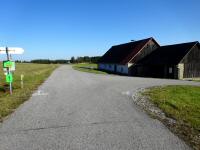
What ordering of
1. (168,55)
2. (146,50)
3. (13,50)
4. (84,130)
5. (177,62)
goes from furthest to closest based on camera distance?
(146,50) → (168,55) → (177,62) → (13,50) → (84,130)

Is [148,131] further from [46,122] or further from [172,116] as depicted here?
[46,122]

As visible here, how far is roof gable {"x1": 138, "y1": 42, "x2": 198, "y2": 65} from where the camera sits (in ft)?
93.5

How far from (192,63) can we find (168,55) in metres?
3.56

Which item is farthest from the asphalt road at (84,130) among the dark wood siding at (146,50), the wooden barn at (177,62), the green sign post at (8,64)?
the dark wood siding at (146,50)

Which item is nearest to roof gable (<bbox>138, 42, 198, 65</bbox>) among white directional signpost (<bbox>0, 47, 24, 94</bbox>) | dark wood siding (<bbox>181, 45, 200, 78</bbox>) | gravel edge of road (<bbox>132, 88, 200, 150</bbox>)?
dark wood siding (<bbox>181, 45, 200, 78</bbox>)

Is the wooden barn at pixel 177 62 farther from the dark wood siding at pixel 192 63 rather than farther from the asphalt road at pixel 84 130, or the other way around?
the asphalt road at pixel 84 130

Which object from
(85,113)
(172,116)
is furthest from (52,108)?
(172,116)

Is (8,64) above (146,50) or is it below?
below

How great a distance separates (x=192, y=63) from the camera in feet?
94.6

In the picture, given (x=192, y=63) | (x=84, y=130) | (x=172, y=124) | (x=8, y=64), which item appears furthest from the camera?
(x=192, y=63)

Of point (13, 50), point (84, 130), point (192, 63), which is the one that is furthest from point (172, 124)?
point (192, 63)

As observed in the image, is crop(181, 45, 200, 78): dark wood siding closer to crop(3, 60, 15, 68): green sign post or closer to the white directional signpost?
the white directional signpost

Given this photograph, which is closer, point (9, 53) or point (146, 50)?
point (9, 53)

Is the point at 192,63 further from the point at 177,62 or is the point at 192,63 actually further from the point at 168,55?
the point at 168,55
